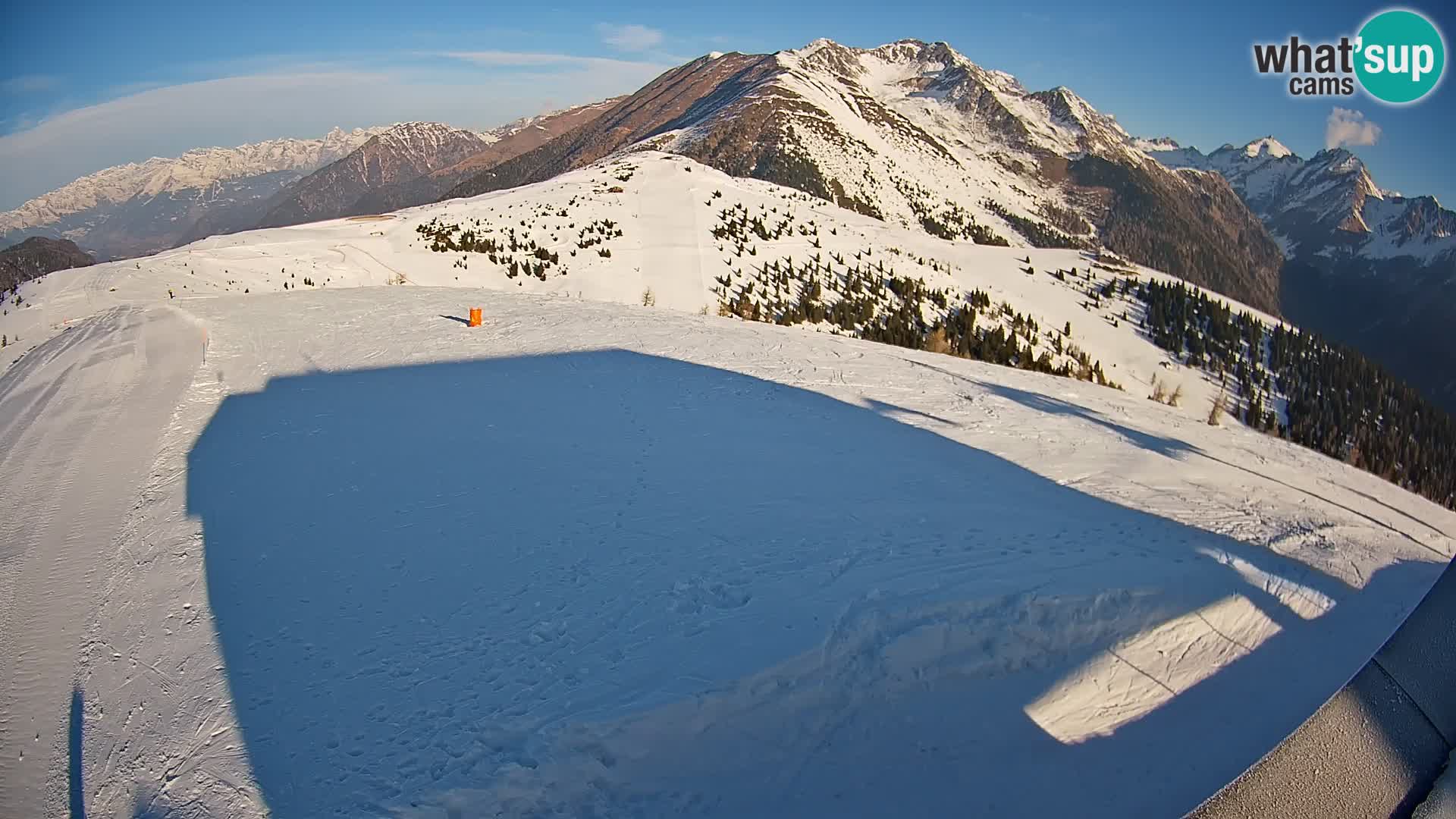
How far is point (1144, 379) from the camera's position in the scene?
Result: 27219 millimetres

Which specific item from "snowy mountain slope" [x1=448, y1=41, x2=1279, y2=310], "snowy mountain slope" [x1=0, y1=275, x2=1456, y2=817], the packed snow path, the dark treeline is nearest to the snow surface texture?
"snowy mountain slope" [x1=0, y1=275, x2=1456, y2=817]

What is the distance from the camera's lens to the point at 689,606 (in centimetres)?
470

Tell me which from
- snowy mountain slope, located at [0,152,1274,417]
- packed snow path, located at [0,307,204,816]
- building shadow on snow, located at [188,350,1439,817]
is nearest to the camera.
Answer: building shadow on snow, located at [188,350,1439,817]

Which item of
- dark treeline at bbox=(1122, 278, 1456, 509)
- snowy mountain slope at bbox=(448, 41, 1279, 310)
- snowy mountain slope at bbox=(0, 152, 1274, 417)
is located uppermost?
snowy mountain slope at bbox=(448, 41, 1279, 310)

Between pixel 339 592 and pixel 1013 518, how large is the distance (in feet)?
18.3

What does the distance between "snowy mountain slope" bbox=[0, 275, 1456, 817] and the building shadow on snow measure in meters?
0.02

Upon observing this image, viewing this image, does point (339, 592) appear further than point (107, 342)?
No

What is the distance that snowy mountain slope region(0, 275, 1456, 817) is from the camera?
3.64 meters

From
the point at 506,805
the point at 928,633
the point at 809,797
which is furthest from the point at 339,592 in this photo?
the point at 928,633

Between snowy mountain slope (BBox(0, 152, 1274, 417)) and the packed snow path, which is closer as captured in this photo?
Result: the packed snow path

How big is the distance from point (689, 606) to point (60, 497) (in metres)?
6.40

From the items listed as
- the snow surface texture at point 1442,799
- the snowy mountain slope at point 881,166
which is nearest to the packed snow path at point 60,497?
the snow surface texture at point 1442,799

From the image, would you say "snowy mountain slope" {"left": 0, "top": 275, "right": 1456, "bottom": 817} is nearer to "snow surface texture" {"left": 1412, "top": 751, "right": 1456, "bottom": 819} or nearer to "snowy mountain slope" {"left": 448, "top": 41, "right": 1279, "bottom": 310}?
"snow surface texture" {"left": 1412, "top": 751, "right": 1456, "bottom": 819}

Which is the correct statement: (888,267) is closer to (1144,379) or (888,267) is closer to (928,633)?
(1144,379)
